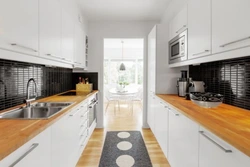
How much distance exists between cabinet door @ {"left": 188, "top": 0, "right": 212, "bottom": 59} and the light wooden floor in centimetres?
154

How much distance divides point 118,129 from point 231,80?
2.64 m

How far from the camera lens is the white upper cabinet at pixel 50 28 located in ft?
5.56

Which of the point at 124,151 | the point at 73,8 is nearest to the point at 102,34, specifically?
the point at 73,8

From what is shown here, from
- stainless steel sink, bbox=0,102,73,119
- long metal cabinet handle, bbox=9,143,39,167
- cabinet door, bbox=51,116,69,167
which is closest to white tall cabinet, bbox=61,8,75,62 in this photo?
stainless steel sink, bbox=0,102,73,119

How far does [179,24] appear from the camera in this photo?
2494 mm

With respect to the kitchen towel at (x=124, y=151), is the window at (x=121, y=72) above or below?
above

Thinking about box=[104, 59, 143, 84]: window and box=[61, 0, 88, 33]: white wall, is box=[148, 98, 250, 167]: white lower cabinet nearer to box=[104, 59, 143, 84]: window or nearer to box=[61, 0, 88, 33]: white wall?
box=[61, 0, 88, 33]: white wall

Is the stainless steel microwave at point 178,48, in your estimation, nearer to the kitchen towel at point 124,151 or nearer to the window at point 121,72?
the kitchen towel at point 124,151

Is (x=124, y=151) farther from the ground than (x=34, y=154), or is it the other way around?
(x=34, y=154)

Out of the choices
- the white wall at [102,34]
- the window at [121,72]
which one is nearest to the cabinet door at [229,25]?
the white wall at [102,34]

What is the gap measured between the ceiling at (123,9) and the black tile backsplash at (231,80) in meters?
1.54

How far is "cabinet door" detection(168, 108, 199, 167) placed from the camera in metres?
1.37

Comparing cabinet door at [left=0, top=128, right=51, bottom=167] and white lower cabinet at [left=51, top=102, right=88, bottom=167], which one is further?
white lower cabinet at [left=51, top=102, right=88, bottom=167]

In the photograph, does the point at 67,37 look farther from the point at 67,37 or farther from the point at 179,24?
the point at 179,24
